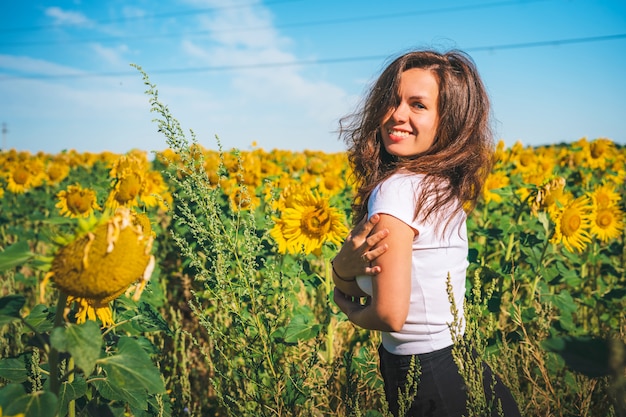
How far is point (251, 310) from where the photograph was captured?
214 centimetres

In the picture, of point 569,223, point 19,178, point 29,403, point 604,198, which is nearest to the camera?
point 29,403

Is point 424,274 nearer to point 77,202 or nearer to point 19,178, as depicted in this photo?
point 77,202

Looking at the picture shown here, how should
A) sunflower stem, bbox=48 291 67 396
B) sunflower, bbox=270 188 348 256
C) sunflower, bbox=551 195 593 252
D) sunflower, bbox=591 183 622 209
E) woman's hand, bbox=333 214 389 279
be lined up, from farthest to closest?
sunflower, bbox=591 183 622 209, sunflower, bbox=551 195 593 252, sunflower, bbox=270 188 348 256, woman's hand, bbox=333 214 389 279, sunflower stem, bbox=48 291 67 396

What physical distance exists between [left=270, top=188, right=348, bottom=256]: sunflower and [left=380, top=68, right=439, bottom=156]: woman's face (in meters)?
0.87

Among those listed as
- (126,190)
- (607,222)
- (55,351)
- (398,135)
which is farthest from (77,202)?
(607,222)

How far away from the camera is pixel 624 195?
6461mm

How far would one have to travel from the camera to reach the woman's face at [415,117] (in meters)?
1.68

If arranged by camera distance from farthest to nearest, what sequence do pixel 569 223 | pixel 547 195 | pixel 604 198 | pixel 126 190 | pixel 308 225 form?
pixel 604 198
pixel 126 190
pixel 569 223
pixel 547 195
pixel 308 225

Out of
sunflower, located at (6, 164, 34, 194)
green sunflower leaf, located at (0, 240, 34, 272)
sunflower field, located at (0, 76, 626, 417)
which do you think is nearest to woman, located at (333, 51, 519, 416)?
sunflower field, located at (0, 76, 626, 417)

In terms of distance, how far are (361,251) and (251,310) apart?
2.77 feet

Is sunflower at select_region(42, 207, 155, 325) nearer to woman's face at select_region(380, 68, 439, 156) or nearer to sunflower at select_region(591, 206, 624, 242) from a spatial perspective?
woman's face at select_region(380, 68, 439, 156)

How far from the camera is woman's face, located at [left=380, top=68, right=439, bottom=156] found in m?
1.68

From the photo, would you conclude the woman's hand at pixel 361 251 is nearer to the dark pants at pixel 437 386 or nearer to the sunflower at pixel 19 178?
the dark pants at pixel 437 386

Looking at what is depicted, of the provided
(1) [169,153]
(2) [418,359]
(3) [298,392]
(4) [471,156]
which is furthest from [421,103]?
(1) [169,153]
